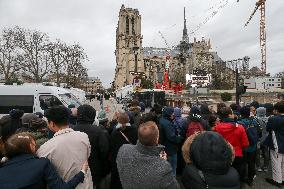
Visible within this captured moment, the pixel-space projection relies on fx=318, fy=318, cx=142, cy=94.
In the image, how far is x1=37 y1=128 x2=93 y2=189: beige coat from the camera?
362 centimetres

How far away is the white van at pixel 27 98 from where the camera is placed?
15.7m

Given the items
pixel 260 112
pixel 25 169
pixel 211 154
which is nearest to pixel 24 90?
pixel 260 112

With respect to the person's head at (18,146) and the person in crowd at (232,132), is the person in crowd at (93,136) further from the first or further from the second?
the person in crowd at (232,132)

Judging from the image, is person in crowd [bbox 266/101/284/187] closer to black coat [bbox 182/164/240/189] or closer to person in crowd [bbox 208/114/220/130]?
person in crowd [bbox 208/114/220/130]

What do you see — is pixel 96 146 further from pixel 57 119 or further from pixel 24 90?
pixel 24 90

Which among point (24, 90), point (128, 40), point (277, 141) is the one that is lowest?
point (277, 141)

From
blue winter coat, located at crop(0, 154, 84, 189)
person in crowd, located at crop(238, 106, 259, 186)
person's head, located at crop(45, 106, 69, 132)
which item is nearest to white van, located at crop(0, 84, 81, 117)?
person in crowd, located at crop(238, 106, 259, 186)

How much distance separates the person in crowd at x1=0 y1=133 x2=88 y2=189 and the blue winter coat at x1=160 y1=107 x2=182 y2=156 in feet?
12.5

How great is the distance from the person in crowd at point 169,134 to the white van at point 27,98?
9.56 metres

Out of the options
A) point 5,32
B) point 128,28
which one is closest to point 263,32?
point 128,28

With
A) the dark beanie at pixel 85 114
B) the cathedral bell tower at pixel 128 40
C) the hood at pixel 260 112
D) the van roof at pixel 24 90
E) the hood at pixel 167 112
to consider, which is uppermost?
the cathedral bell tower at pixel 128 40

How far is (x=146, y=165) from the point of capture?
331 centimetres

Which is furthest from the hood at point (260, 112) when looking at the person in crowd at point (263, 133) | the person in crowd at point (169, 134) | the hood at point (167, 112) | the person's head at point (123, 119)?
the person's head at point (123, 119)

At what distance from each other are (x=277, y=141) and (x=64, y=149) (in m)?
5.68
